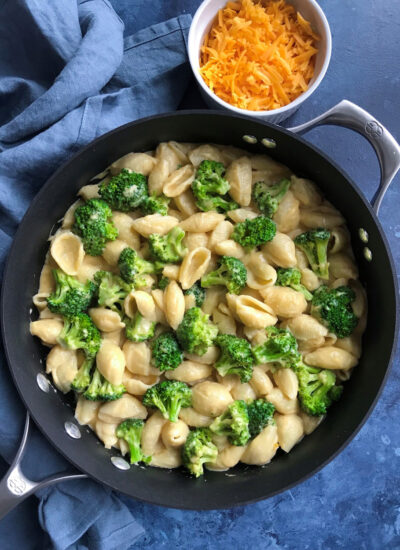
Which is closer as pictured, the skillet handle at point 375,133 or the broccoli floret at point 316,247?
the skillet handle at point 375,133

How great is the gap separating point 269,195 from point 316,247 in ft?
0.95

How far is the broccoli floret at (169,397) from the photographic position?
2.36m

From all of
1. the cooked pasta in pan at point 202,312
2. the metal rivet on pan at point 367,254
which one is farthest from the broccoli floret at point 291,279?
the metal rivet on pan at point 367,254

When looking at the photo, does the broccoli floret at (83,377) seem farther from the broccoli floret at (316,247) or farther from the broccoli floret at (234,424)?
the broccoli floret at (316,247)

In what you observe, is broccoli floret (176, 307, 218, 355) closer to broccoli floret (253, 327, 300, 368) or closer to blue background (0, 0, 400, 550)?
broccoli floret (253, 327, 300, 368)

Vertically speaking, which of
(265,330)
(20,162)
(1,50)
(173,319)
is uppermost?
(1,50)

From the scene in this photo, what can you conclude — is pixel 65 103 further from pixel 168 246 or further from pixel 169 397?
pixel 169 397

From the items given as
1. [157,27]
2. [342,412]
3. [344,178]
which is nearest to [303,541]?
[342,412]

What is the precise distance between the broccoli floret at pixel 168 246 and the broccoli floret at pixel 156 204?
0.34 feet

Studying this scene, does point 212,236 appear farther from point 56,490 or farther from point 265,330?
point 56,490

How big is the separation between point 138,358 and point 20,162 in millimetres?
962

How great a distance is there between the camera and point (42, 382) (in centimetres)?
249

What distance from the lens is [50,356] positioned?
2459mm

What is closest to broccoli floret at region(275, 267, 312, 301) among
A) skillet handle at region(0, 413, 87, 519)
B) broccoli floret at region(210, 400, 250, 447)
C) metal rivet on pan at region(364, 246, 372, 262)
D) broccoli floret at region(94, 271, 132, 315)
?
metal rivet on pan at region(364, 246, 372, 262)
